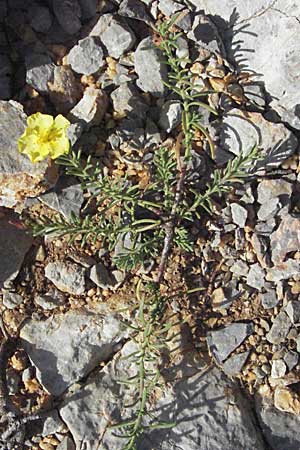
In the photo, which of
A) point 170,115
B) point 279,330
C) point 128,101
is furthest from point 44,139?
point 279,330

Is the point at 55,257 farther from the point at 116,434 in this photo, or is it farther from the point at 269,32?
the point at 269,32

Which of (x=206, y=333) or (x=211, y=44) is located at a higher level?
(x=211, y=44)

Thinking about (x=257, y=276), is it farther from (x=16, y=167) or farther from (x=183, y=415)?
(x=16, y=167)

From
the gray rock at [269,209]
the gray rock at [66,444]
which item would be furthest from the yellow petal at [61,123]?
the gray rock at [66,444]

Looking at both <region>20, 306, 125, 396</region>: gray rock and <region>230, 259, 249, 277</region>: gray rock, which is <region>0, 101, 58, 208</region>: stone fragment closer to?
<region>20, 306, 125, 396</region>: gray rock

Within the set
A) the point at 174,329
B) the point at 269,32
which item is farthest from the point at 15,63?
the point at 174,329

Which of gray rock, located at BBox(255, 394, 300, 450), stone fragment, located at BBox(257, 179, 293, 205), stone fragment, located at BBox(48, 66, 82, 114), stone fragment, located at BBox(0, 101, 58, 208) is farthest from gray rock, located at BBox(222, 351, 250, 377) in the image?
stone fragment, located at BBox(48, 66, 82, 114)
